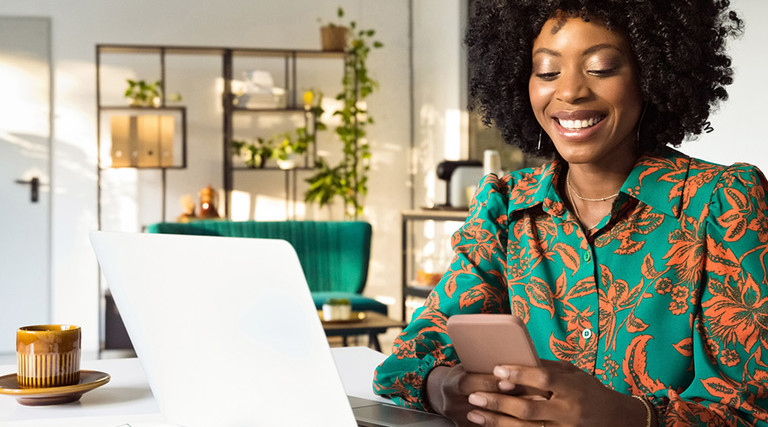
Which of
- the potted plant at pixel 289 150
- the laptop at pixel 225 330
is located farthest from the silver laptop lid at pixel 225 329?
the potted plant at pixel 289 150

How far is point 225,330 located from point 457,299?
1.82 ft

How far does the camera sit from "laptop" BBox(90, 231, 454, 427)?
2.53 ft

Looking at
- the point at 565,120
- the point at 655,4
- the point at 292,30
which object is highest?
the point at 292,30

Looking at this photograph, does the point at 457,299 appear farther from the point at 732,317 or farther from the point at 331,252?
the point at 331,252

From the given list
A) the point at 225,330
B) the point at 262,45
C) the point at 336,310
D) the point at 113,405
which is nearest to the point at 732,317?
the point at 225,330

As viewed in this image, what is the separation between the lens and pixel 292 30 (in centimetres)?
642

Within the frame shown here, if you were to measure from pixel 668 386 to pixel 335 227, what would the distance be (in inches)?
167

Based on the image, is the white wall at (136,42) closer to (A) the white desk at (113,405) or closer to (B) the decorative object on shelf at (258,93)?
(B) the decorative object on shelf at (258,93)

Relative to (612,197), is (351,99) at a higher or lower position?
higher

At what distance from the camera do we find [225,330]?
857mm

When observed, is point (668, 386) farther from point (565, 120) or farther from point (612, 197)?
point (565, 120)

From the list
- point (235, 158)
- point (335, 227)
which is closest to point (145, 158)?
point (235, 158)

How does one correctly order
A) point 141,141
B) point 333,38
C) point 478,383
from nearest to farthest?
point 478,383, point 141,141, point 333,38

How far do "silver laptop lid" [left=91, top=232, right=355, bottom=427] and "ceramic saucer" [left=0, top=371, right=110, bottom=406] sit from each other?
19 cm
